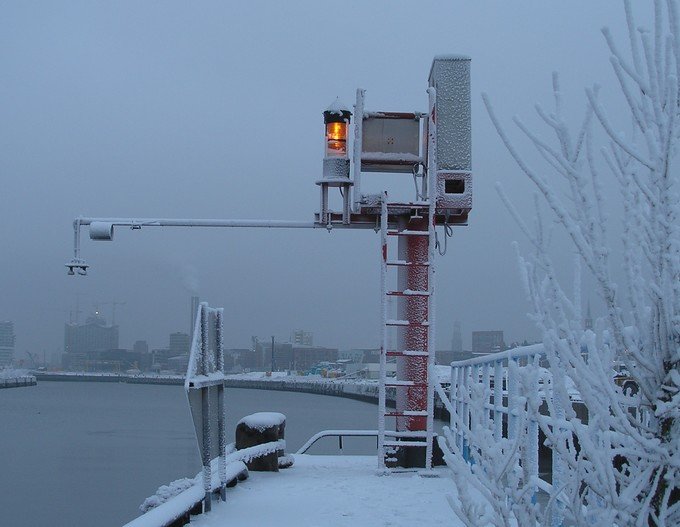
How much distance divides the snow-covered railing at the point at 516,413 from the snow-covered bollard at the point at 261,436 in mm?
1947

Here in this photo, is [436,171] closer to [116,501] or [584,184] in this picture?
[584,184]

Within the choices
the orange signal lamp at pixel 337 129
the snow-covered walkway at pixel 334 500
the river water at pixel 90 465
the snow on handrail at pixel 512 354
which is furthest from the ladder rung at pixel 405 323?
the river water at pixel 90 465

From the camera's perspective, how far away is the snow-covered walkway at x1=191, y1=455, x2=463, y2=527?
6078 mm

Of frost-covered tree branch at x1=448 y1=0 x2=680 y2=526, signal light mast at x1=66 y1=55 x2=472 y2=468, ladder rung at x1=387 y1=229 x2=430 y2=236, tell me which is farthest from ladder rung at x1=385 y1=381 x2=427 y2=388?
frost-covered tree branch at x1=448 y1=0 x2=680 y2=526

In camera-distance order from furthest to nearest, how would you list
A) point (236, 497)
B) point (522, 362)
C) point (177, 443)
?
point (177, 443) < point (236, 497) < point (522, 362)

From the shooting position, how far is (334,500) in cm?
704

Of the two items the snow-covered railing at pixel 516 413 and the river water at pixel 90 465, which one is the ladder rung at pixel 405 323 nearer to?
the snow-covered railing at pixel 516 413

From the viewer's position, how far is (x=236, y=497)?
7.02 m

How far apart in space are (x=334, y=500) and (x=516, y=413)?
2.64 metres

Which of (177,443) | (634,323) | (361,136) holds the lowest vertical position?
(177,443)

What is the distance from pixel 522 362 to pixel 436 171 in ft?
→ 15.4

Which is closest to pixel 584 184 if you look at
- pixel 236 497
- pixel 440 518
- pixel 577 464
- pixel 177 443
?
pixel 577 464

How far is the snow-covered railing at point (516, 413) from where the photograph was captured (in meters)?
2.36

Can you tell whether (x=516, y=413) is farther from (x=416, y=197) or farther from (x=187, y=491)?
(x=416, y=197)
